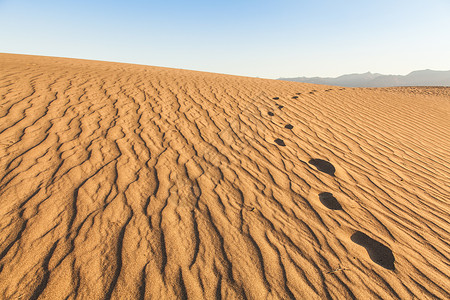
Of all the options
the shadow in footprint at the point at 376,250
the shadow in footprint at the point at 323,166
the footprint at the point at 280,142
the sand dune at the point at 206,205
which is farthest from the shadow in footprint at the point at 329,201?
the footprint at the point at 280,142

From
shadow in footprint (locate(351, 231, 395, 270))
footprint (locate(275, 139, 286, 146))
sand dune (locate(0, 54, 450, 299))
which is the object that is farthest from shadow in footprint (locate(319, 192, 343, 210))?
footprint (locate(275, 139, 286, 146))

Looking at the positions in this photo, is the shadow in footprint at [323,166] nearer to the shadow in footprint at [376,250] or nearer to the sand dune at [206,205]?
the sand dune at [206,205]

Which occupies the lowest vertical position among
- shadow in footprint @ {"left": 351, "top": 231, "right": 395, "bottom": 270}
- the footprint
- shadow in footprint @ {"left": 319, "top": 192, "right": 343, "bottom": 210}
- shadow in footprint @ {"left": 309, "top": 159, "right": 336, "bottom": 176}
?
shadow in footprint @ {"left": 351, "top": 231, "right": 395, "bottom": 270}

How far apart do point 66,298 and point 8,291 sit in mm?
376

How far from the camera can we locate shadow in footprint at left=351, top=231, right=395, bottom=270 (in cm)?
207

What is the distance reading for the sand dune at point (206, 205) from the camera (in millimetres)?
1745

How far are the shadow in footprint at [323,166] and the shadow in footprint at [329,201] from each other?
0.59 meters

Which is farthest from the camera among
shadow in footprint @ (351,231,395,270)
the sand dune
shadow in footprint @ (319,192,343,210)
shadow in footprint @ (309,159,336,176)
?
shadow in footprint @ (309,159,336,176)

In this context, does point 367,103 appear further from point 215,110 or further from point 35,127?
point 35,127

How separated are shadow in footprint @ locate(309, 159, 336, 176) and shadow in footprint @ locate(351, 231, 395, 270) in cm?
119

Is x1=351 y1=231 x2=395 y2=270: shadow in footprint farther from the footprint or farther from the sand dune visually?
the footprint

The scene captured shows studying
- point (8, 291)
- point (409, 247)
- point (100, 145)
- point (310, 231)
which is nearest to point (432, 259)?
point (409, 247)

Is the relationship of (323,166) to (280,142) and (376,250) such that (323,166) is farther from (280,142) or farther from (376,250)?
(376,250)

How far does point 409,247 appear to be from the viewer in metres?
2.25
